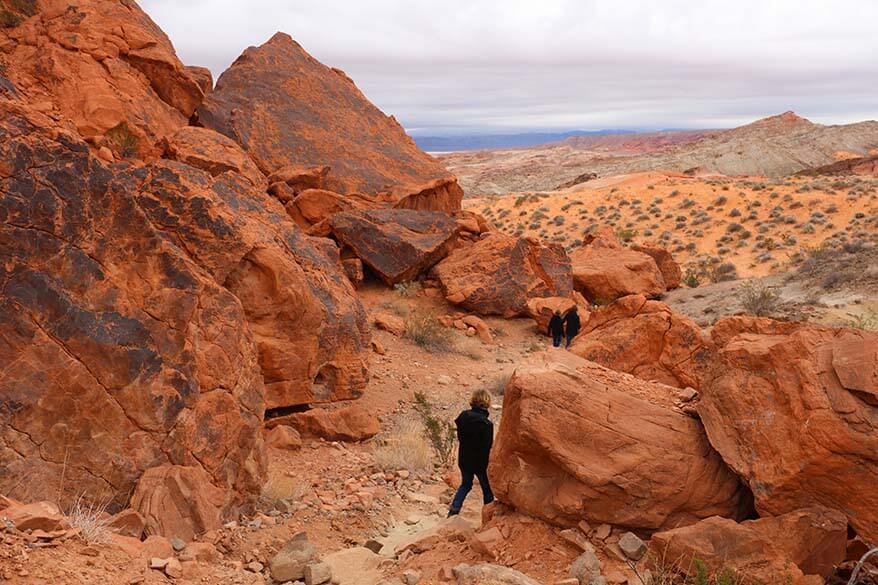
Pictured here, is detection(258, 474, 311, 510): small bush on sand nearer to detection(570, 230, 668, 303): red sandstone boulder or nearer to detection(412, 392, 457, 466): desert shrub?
detection(412, 392, 457, 466): desert shrub

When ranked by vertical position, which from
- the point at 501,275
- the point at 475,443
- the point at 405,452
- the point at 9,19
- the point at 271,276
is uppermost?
the point at 9,19

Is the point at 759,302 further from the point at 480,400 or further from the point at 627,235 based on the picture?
the point at 627,235

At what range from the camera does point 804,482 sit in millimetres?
5137

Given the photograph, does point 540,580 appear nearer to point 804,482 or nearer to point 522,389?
point 522,389

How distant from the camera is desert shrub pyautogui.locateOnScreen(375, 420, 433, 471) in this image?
910 centimetres

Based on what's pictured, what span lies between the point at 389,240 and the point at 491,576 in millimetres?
12974

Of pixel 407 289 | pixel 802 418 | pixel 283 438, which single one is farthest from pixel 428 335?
pixel 802 418

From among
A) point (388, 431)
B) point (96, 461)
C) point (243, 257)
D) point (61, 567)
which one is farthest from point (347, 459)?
point (61, 567)

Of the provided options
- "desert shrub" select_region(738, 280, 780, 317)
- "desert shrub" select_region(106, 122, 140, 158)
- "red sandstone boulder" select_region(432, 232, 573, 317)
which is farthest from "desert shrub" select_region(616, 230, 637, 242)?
"desert shrub" select_region(106, 122, 140, 158)

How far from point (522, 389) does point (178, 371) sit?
11.0ft

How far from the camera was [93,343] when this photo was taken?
6.53m

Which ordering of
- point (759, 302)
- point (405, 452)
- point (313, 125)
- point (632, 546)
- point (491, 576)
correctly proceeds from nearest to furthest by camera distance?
point (491, 576), point (632, 546), point (405, 452), point (759, 302), point (313, 125)

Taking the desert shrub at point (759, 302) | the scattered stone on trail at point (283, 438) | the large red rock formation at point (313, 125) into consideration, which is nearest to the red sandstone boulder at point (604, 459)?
the scattered stone on trail at point (283, 438)

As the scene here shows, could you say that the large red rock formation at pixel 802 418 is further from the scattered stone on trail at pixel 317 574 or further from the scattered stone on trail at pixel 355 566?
the scattered stone on trail at pixel 317 574
